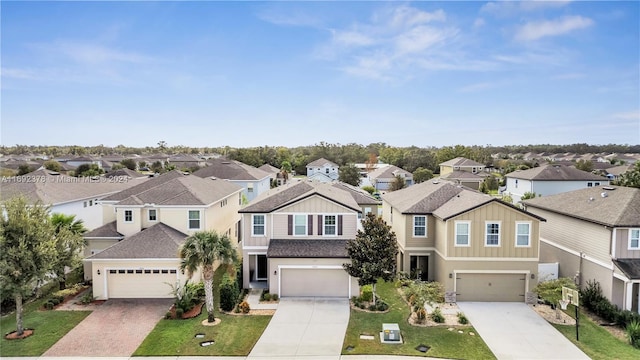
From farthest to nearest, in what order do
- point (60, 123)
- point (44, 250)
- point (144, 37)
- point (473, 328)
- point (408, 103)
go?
1. point (408, 103)
2. point (60, 123)
3. point (144, 37)
4. point (473, 328)
5. point (44, 250)

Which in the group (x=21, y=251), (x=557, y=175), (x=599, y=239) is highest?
(x=557, y=175)

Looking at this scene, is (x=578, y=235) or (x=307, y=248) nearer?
(x=307, y=248)

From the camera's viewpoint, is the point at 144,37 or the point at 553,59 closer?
the point at 144,37

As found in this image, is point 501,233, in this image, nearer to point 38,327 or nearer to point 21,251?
point 21,251

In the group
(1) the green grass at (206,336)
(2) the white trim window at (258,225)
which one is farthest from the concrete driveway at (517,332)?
(2) the white trim window at (258,225)

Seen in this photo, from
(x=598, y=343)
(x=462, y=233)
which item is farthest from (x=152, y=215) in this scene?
(x=598, y=343)

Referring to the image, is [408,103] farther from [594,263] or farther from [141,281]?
[141,281]

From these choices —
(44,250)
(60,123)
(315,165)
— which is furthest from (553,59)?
(315,165)

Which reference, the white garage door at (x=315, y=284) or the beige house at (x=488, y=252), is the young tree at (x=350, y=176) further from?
the white garage door at (x=315, y=284)

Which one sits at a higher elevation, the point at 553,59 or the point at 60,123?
the point at 553,59
